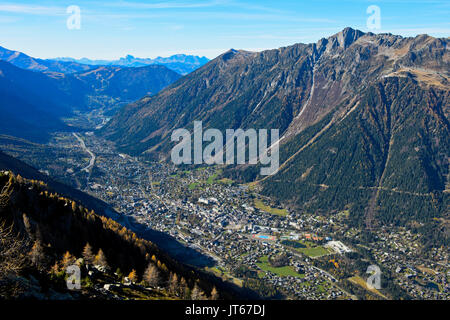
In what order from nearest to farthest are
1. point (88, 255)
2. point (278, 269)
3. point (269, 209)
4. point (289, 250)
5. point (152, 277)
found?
point (88, 255)
point (152, 277)
point (278, 269)
point (289, 250)
point (269, 209)

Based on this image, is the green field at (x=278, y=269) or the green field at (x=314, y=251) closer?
the green field at (x=278, y=269)

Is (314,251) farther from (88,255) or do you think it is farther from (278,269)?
(88,255)

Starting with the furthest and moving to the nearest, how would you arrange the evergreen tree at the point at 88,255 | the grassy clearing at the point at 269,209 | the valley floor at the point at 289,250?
the grassy clearing at the point at 269,209, the valley floor at the point at 289,250, the evergreen tree at the point at 88,255

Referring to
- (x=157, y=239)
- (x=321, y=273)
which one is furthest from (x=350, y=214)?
(x=157, y=239)

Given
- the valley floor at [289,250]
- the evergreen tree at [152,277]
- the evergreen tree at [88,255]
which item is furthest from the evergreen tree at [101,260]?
the valley floor at [289,250]

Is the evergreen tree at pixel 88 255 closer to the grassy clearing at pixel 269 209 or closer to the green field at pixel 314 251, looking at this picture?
the green field at pixel 314 251

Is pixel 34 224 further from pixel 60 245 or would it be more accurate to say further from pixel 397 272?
pixel 397 272

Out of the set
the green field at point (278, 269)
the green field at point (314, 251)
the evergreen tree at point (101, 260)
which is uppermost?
the evergreen tree at point (101, 260)

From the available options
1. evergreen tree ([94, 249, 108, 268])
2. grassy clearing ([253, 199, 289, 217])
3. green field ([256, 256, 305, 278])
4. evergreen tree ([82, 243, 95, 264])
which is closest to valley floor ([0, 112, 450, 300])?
green field ([256, 256, 305, 278])

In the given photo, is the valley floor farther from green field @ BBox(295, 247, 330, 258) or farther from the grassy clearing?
the grassy clearing

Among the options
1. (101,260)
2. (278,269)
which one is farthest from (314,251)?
(101,260)

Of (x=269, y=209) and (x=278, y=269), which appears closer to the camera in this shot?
(x=278, y=269)
